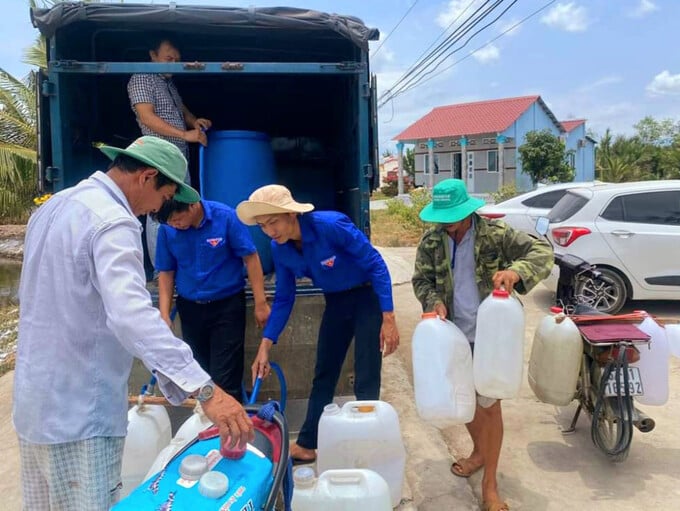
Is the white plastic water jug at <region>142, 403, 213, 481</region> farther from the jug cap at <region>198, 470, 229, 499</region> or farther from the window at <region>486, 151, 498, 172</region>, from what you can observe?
the window at <region>486, 151, 498, 172</region>

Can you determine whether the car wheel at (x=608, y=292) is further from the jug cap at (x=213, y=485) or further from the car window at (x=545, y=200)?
the jug cap at (x=213, y=485)

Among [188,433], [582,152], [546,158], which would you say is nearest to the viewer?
[188,433]

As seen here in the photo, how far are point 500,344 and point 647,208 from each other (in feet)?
15.4

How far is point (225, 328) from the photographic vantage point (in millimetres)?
3223

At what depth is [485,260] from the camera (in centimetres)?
279

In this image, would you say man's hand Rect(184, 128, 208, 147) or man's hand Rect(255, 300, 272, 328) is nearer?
man's hand Rect(255, 300, 272, 328)

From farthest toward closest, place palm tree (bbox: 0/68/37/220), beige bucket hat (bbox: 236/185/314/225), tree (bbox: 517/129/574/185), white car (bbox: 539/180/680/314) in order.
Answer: tree (bbox: 517/129/574/185) < palm tree (bbox: 0/68/37/220) < white car (bbox: 539/180/680/314) < beige bucket hat (bbox: 236/185/314/225)

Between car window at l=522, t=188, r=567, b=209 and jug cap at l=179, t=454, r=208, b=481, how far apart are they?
25.7ft

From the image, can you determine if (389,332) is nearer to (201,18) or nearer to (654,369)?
(654,369)

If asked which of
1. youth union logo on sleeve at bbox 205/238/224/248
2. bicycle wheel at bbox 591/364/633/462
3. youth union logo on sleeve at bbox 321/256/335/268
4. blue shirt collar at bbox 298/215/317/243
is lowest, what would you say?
bicycle wheel at bbox 591/364/633/462

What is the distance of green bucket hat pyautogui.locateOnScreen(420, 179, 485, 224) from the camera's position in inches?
106

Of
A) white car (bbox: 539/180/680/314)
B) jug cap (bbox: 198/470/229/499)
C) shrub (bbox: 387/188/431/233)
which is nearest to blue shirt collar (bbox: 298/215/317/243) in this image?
jug cap (bbox: 198/470/229/499)

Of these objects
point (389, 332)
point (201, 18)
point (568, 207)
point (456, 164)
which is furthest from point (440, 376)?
point (456, 164)

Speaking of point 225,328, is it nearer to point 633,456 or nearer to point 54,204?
point 54,204
